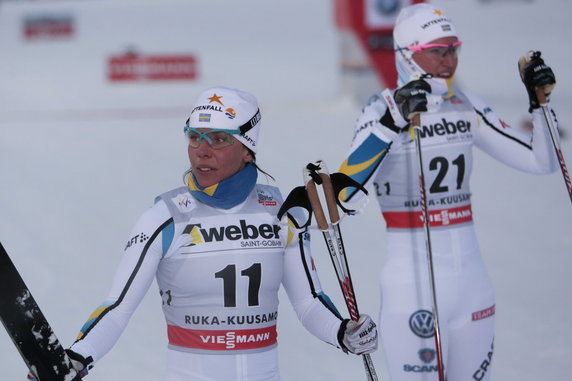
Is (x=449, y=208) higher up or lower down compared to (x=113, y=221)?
higher up

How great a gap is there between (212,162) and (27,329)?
2.92 ft

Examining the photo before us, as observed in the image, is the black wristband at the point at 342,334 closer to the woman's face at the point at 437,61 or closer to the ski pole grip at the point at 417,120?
the ski pole grip at the point at 417,120

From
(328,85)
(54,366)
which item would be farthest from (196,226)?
(328,85)

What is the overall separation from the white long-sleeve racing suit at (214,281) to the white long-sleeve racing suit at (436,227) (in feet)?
3.26

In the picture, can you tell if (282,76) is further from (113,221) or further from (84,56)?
(113,221)

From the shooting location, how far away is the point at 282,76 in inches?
845

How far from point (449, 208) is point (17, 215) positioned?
6.64m

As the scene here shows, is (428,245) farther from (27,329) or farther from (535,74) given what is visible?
(27,329)

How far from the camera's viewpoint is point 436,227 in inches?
177

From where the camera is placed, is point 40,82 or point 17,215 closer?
point 17,215

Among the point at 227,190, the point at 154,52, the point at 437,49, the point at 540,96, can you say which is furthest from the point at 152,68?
the point at 227,190

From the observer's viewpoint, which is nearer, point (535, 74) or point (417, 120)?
point (417, 120)

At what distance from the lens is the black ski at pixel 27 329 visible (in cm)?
283

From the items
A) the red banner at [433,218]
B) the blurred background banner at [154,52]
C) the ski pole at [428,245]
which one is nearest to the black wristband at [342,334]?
the ski pole at [428,245]
